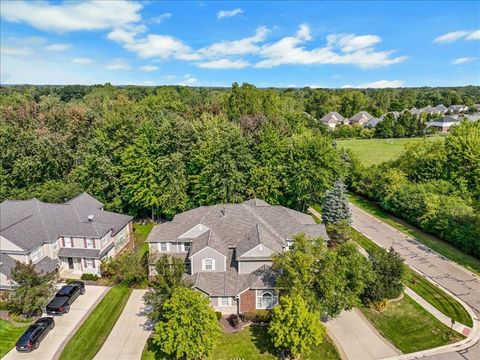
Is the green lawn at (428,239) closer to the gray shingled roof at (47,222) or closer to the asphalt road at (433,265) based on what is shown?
the asphalt road at (433,265)

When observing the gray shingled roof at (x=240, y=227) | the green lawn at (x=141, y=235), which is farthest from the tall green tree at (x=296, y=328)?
the green lawn at (x=141, y=235)

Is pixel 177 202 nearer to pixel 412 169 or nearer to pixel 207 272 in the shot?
pixel 207 272

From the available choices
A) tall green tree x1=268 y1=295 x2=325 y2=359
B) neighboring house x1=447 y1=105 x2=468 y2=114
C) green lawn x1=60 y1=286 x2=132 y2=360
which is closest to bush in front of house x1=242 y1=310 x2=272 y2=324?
tall green tree x1=268 y1=295 x2=325 y2=359

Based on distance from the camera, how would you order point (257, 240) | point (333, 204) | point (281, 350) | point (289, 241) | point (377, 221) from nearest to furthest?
point (281, 350)
point (257, 240)
point (289, 241)
point (333, 204)
point (377, 221)

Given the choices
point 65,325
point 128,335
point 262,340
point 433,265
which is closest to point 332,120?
point 433,265

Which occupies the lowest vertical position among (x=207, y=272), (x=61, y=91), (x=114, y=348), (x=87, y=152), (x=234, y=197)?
(x=114, y=348)

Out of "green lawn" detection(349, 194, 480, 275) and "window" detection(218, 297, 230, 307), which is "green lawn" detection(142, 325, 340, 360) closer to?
"window" detection(218, 297, 230, 307)

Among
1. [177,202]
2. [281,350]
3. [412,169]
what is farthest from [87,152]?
[412,169]
